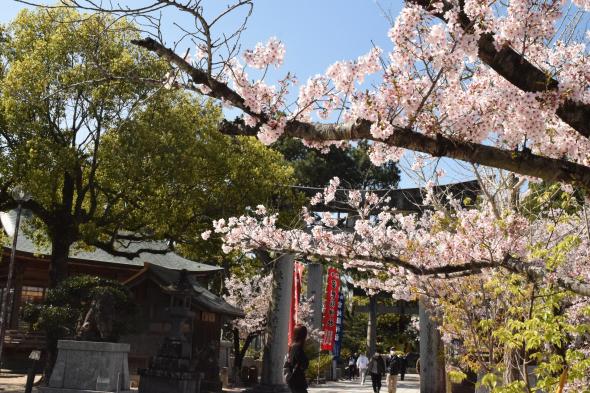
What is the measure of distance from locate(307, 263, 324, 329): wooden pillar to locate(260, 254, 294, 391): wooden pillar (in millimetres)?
8505

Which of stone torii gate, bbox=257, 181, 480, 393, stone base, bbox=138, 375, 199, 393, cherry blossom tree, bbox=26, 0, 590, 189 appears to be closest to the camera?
cherry blossom tree, bbox=26, 0, 590, 189

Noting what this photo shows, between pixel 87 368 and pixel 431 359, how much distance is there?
1054cm

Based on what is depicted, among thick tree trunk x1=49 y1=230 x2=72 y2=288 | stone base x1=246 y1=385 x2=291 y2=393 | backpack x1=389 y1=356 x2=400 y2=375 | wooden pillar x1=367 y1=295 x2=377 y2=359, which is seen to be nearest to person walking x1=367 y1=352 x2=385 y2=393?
backpack x1=389 y1=356 x2=400 y2=375

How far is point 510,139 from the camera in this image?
479 cm

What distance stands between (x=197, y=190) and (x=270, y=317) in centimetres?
518

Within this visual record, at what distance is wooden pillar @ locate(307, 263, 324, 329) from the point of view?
27.5 meters

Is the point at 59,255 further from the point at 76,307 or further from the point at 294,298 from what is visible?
the point at 294,298

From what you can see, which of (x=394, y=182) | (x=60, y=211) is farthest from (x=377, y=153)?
(x=394, y=182)

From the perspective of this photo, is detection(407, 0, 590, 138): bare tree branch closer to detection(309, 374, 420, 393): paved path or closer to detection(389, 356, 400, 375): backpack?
detection(389, 356, 400, 375): backpack

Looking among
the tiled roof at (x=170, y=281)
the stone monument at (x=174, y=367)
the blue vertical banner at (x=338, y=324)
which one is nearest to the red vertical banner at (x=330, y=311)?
the blue vertical banner at (x=338, y=324)

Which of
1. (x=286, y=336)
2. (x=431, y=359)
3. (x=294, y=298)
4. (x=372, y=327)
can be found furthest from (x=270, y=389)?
(x=372, y=327)

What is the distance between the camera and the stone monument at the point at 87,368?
11836 mm

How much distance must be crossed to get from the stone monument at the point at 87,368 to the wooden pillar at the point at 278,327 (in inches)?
277

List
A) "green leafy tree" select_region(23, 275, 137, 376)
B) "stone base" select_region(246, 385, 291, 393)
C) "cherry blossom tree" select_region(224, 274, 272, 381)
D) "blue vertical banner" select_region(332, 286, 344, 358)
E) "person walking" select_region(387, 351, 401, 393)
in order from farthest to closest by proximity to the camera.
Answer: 1. "cherry blossom tree" select_region(224, 274, 272, 381)
2. "blue vertical banner" select_region(332, 286, 344, 358)
3. "stone base" select_region(246, 385, 291, 393)
4. "person walking" select_region(387, 351, 401, 393)
5. "green leafy tree" select_region(23, 275, 137, 376)
